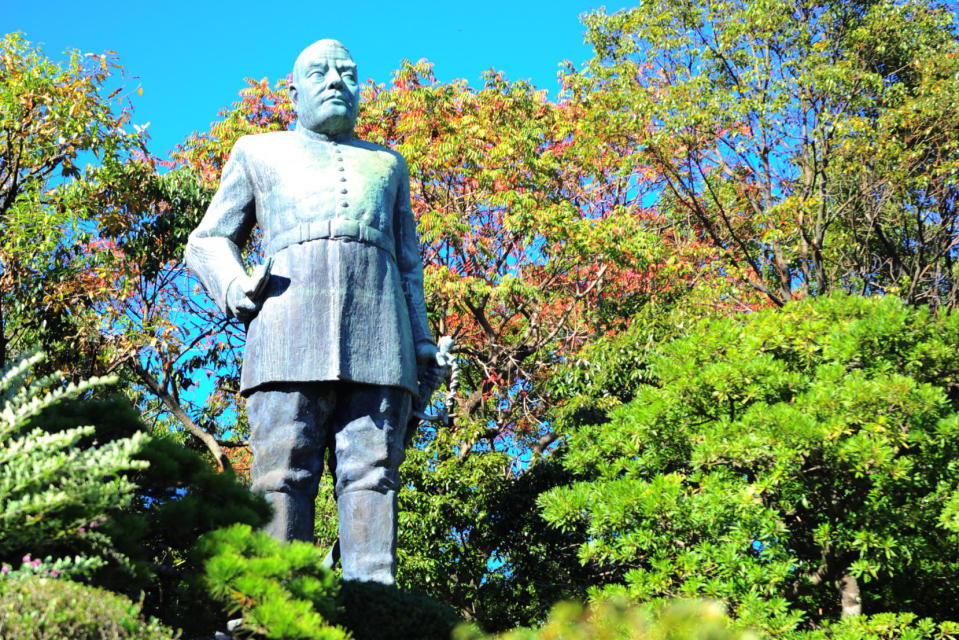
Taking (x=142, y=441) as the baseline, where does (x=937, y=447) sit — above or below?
above

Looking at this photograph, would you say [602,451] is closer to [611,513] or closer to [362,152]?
[611,513]

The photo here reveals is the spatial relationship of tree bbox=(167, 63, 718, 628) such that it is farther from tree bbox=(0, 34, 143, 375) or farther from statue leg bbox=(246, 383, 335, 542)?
statue leg bbox=(246, 383, 335, 542)

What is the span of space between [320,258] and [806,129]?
444 inches

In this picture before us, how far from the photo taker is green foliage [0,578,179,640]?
3.14m

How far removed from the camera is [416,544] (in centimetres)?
1135

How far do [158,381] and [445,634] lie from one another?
10774 mm

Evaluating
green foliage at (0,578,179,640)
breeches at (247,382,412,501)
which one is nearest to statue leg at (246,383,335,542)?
breeches at (247,382,412,501)

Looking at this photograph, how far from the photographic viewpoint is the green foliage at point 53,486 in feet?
11.4

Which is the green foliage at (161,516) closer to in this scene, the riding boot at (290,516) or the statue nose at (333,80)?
the riding boot at (290,516)

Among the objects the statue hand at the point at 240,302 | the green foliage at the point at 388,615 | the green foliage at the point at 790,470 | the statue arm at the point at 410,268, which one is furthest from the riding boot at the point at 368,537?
the green foliage at the point at 790,470

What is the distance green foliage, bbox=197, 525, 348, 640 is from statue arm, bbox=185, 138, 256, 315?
207 centimetres

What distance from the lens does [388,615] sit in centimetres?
492

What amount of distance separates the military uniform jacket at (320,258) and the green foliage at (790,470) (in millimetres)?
2679

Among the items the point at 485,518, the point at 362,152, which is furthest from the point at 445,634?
the point at 485,518
